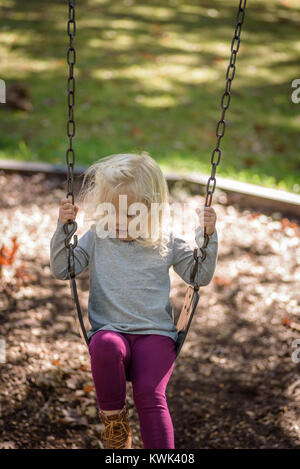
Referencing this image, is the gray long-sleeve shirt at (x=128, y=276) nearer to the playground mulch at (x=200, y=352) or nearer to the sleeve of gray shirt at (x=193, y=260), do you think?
the sleeve of gray shirt at (x=193, y=260)

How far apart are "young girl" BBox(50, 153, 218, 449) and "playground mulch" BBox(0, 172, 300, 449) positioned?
2.04ft

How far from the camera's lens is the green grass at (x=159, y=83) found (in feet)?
18.9

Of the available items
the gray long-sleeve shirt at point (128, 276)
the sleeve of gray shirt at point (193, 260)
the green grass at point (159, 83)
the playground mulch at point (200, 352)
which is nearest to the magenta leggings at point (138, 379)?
the gray long-sleeve shirt at point (128, 276)

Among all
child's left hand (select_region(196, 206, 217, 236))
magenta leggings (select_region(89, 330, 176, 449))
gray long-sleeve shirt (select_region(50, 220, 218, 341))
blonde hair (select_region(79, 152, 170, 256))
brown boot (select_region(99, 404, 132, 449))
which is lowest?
brown boot (select_region(99, 404, 132, 449))

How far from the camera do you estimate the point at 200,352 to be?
10.3 ft

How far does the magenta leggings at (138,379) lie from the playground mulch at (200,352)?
2.01 ft

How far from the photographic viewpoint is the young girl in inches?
82.0

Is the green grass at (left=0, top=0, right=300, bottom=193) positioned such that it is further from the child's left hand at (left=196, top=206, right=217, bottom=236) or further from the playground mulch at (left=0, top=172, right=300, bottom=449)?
the child's left hand at (left=196, top=206, right=217, bottom=236)

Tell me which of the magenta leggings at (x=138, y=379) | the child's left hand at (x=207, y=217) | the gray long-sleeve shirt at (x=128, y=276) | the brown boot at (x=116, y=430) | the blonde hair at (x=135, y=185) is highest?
the blonde hair at (x=135, y=185)

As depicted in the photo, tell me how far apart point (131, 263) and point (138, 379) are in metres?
0.48

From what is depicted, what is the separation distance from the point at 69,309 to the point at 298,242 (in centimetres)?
185

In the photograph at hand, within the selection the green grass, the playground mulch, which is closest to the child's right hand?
the playground mulch

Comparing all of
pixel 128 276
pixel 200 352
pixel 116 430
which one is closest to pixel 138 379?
pixel 116 430

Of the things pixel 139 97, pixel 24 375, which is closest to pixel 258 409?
pixel 24 375
